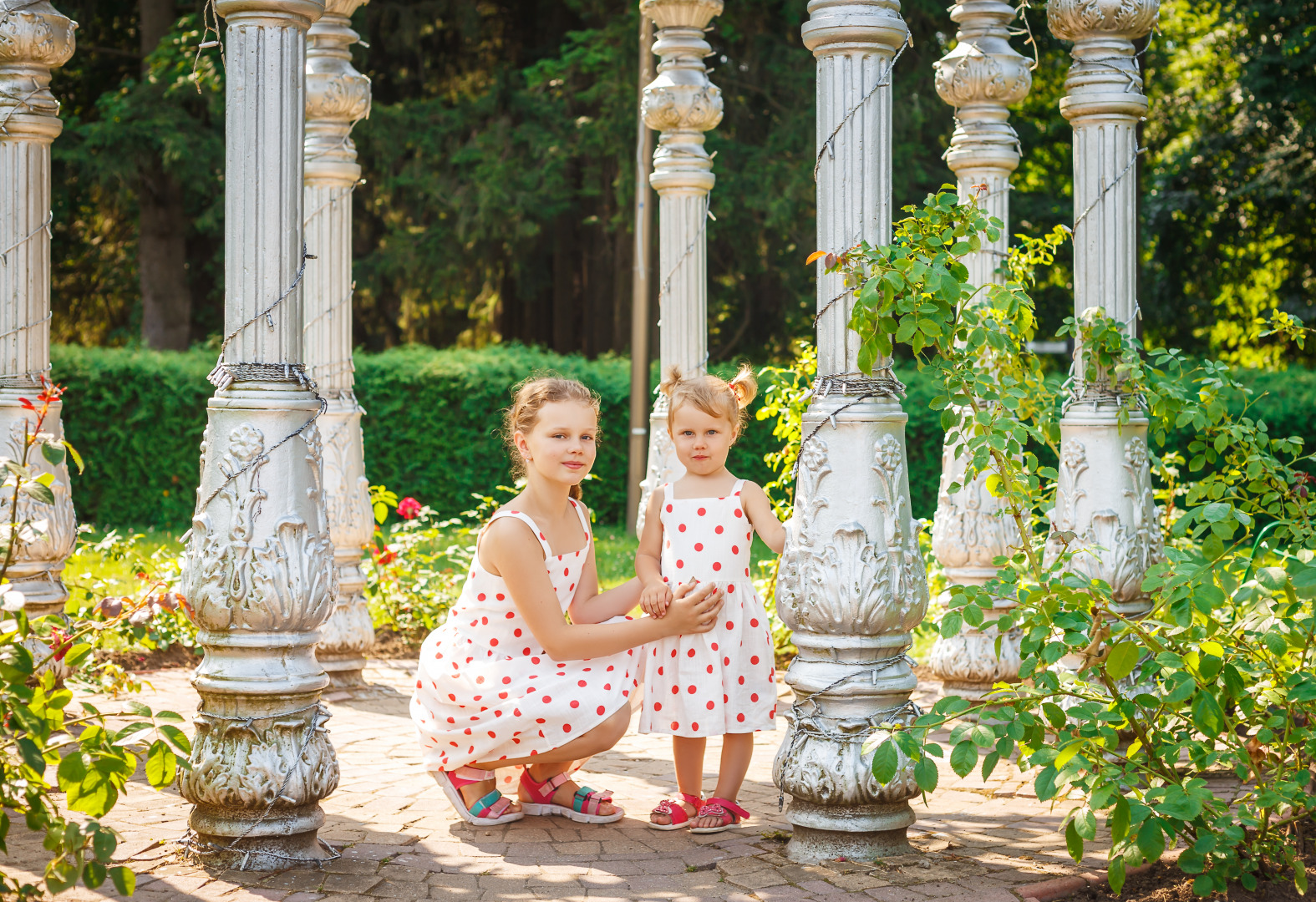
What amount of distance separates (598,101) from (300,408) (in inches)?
601

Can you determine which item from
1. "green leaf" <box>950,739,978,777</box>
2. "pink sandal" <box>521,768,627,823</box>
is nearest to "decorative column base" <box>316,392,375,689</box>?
"pink sandal" <box>521,768,627,823</box>

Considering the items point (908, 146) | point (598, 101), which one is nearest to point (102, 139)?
point (598, 101)

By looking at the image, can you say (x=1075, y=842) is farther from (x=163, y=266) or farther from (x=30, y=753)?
(x=163, y=266)

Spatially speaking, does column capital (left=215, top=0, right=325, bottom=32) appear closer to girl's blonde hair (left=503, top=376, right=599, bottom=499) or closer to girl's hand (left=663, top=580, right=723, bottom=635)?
girl's blonde hair (left=503, top=376, right=599, bottom=499)

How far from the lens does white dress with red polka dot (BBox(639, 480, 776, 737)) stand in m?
4.08

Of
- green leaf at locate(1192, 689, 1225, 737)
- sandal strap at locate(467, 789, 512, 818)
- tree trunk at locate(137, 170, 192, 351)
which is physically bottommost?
sandal strap at locate(467, 789, 512, 818)

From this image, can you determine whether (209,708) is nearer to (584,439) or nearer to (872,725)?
(584,439)

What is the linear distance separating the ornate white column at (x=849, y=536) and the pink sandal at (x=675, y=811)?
1.63 ft

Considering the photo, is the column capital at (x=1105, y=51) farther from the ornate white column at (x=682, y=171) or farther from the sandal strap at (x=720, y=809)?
the sandal strap at (x=720, y=809)

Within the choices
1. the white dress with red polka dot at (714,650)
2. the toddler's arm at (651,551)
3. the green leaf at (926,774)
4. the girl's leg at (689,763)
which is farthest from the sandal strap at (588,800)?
the green leaf at (926,774)

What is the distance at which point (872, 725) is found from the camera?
364cm

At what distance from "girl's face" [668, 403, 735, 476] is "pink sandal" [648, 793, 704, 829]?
108 cm

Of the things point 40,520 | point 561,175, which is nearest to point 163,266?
point 561,175

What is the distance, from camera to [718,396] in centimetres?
424
